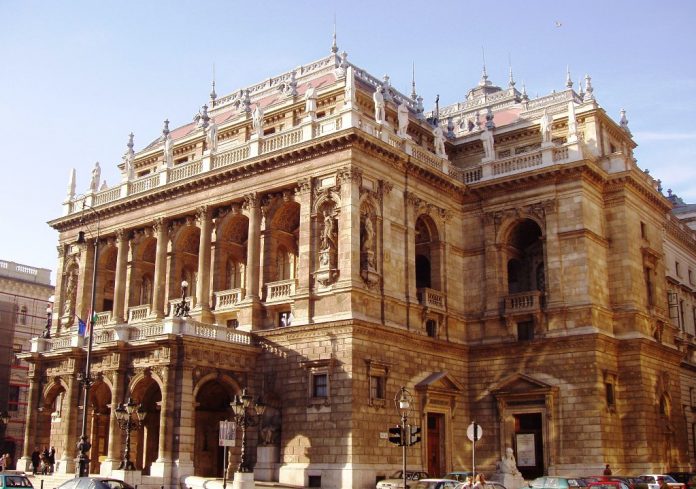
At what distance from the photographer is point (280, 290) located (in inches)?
1742

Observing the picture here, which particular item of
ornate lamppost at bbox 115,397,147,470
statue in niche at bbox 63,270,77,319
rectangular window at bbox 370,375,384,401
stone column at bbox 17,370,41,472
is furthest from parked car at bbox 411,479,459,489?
statue in niche at bbox 63,270,77,319

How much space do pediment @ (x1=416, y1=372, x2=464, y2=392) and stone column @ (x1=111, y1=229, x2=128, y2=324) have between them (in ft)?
62.7

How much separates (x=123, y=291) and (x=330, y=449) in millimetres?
19083

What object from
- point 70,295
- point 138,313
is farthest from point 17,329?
point 138,313

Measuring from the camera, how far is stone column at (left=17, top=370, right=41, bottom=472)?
46.7 metres

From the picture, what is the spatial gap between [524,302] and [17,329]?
4931 centimetres

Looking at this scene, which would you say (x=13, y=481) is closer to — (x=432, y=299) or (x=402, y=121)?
(x=432, y=299)

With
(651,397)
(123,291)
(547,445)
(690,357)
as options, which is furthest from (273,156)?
(690,357)

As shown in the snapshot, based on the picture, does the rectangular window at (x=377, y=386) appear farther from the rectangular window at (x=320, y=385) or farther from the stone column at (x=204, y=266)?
the stone column at (x=204, y=266)

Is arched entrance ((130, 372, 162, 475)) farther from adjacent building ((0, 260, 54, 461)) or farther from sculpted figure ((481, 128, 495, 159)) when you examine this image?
A: adjacent building ((0, 260, 54, 461))

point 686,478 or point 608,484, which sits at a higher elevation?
point 608,484

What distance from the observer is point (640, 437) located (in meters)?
44.5

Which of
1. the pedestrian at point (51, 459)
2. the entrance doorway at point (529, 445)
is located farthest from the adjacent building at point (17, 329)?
the entrance doorway at point (529, 445)

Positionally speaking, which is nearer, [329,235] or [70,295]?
[329,235]
